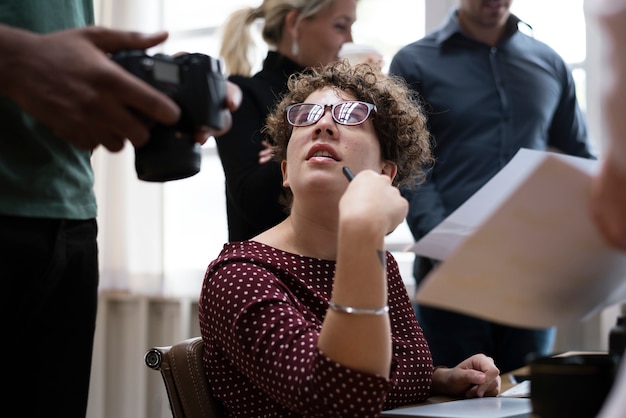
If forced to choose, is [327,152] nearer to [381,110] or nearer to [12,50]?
[381,110]

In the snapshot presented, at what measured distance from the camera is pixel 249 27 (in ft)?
8.09

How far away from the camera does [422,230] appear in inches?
91.6

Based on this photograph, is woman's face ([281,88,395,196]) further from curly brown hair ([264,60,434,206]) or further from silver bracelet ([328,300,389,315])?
silver bracelet ([328,300,389,315])

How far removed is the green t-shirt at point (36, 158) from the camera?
111 centimetres

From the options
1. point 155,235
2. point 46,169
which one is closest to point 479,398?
point 46,169

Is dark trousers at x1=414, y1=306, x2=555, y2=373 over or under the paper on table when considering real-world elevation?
under

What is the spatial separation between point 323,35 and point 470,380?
1129mm

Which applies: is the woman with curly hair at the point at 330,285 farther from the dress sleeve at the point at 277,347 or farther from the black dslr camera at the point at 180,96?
the black dslr camera at the point at 180,96

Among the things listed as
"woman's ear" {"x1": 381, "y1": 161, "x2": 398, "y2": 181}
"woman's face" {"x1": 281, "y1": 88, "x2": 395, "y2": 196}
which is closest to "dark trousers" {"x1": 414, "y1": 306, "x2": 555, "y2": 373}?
"woman's ear" {"x1": 381, "y1": 161, "x2": 398, "y2": 181}

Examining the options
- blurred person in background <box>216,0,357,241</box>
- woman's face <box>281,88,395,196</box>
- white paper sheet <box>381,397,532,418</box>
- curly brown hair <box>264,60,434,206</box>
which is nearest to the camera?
white paper sheet <box>381,397,532,418</box>

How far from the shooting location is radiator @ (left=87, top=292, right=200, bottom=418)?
137 inches

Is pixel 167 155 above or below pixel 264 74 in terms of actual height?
above

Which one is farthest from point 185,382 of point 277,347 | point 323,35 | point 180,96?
point 323,35

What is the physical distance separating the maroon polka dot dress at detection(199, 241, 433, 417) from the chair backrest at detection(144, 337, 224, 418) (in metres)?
0.02
